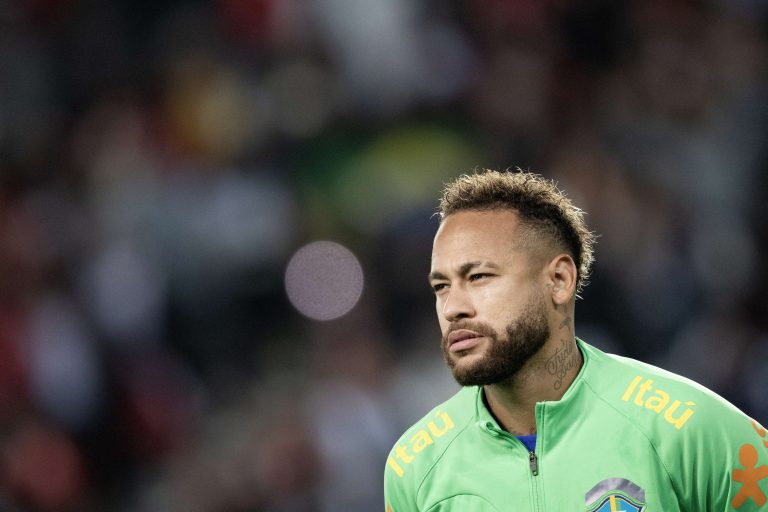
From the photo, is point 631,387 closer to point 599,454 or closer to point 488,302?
point 599,454

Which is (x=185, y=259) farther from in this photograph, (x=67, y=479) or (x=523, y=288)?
(x=523, y=288)

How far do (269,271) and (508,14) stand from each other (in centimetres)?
241

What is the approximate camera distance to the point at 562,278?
10.5ft

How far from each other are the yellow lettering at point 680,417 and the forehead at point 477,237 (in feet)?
2.00

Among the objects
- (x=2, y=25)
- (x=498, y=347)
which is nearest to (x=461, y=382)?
(x=498, y=347)

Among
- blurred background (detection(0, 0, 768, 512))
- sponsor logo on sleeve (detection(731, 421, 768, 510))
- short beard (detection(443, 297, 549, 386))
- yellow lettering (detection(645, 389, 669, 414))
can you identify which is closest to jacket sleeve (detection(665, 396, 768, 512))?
sponsor logo on sleeve (detection(731, 421, 768, 510))

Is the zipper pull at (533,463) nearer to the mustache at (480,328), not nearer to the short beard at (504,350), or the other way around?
the short beard at (504,350)

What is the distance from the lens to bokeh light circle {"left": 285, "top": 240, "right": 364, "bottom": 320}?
21.6 ft

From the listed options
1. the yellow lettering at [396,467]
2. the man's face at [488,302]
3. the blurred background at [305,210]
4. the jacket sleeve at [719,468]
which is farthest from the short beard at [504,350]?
the blurred background at [305,210]

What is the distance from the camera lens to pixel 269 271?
670cm

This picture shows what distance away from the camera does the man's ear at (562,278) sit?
10.4 feet

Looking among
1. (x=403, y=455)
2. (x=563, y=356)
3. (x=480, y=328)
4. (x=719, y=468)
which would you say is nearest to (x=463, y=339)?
(x=480, y=328)

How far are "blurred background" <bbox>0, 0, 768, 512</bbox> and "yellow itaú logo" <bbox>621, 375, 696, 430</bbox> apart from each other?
3.08 m

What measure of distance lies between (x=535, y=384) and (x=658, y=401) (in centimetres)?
37
